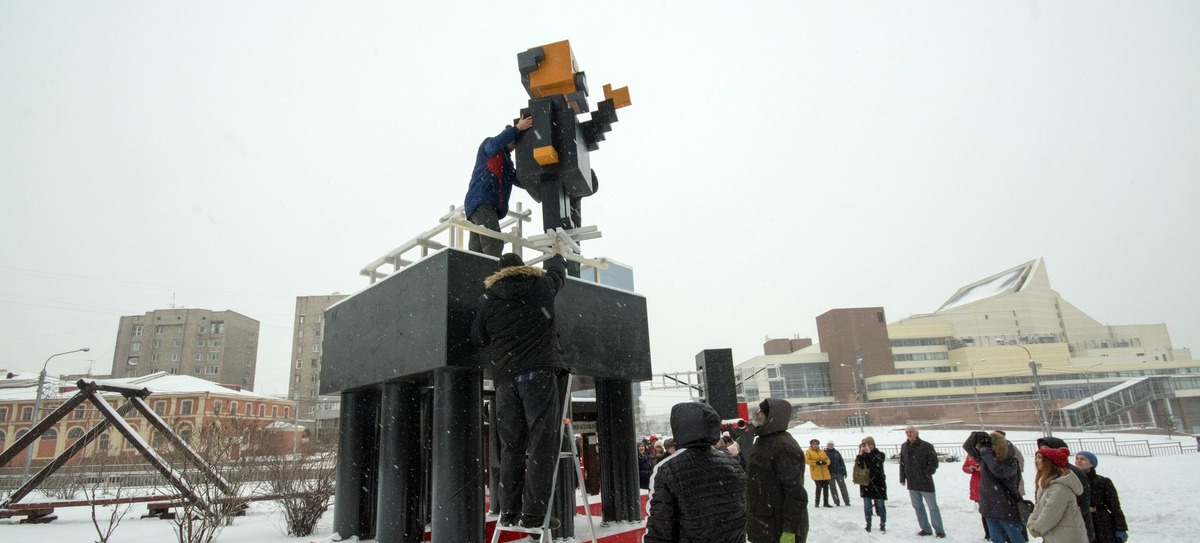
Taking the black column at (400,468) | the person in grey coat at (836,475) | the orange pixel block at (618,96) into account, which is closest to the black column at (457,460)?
the black column at (400,468)

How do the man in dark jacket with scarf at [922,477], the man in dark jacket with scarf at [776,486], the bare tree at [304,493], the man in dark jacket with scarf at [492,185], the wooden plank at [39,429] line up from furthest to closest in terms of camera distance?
1. the wooden plank at [39,429]
2. the bare tree at [304,493]
3. the man in dark jacket with scarf at [922,477]
4. the man in dark jacket with scarf at [492,185]
5. the man in dark jacket with scarf at [776,486]

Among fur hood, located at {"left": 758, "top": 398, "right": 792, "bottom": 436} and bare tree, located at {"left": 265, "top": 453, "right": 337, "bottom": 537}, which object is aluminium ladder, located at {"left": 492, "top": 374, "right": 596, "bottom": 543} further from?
bare tree, located at {"left": 265, "top": 453, "right": 337, "bottom": 537}

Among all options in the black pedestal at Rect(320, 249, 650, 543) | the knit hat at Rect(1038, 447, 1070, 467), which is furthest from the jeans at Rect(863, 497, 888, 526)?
the black pedestal at Rect(320, 249, 650, 543)

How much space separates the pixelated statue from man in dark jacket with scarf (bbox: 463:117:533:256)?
181 millimetres

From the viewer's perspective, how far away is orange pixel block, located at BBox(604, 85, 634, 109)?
6.46 m

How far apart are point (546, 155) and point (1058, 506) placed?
5437 mm

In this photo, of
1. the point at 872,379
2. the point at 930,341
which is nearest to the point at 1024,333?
the point at 930,341

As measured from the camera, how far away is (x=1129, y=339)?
10194 centimetres

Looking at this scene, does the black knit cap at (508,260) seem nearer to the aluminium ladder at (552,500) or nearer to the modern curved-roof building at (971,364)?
the aluminium ladder at (552,500)

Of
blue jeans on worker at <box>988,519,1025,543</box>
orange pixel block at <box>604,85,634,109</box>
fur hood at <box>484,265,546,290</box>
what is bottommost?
blue jeans on worker at <box>988,519,1025,543</box>

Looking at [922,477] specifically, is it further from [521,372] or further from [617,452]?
[521,372]

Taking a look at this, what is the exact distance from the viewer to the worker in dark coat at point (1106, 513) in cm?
587

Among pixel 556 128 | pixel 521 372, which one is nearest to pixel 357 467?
pixel 521 372

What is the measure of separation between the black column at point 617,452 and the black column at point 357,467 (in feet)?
8.03
